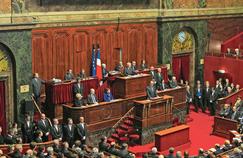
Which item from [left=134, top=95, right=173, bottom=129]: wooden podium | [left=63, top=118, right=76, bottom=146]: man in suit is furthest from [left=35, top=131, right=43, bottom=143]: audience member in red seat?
[left=134, top=95, right=173, bottom=129]: wooden podium

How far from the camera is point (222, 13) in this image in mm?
25172

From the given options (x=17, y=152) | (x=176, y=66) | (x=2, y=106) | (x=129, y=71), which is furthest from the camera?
(x=176, y=66)

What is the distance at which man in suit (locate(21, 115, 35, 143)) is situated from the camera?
1597cm

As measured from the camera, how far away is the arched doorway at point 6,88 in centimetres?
1684

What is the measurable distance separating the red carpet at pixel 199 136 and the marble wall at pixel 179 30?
2.92 m

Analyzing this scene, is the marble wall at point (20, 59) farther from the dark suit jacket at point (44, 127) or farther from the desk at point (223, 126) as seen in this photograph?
the desk at point (223, 126)

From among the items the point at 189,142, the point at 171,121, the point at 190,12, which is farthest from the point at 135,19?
the point at 189,142

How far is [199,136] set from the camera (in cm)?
1861

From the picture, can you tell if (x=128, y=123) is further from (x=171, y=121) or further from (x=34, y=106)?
(x=34, y=106)

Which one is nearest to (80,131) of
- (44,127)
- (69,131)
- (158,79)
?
(69,131)

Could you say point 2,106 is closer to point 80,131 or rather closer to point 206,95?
point 80,131

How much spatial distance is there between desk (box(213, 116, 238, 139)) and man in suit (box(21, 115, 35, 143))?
23.3 ft

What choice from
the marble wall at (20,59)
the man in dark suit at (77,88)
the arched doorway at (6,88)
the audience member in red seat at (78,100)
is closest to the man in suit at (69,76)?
the man in dark suit at (77,88)

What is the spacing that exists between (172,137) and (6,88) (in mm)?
5967
